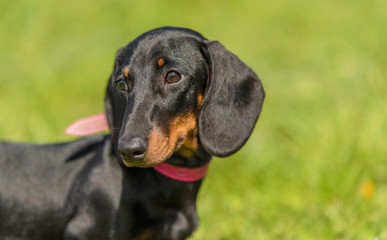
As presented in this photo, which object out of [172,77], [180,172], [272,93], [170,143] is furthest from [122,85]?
[272,93]

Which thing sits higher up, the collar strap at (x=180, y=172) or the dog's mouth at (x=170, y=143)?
the dog's mouth at (x=170, y=143)

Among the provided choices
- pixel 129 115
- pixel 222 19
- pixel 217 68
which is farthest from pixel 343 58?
pixel 129 115

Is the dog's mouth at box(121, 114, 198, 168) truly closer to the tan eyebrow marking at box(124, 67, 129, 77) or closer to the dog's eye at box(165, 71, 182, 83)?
the dog's eye at box(165, 71, 182, 83)

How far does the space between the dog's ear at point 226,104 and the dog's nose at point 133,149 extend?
49cm

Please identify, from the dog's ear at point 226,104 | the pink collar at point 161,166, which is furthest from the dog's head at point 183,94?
the pink collar at point 161,166

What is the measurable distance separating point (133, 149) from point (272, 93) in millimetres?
4494

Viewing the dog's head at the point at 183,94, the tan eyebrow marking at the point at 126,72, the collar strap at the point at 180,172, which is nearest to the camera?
the dog's head at the point at 183,94

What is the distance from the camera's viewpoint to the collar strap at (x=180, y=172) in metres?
3.18

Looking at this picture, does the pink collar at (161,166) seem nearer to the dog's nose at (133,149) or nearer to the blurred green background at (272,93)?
the dog's nose at (133,149)

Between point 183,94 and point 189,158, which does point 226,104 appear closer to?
point 183,94

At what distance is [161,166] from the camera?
317cm

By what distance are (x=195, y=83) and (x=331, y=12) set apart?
6.20 metres

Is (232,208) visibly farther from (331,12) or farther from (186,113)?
(331,12)

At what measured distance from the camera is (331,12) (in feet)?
28.5
